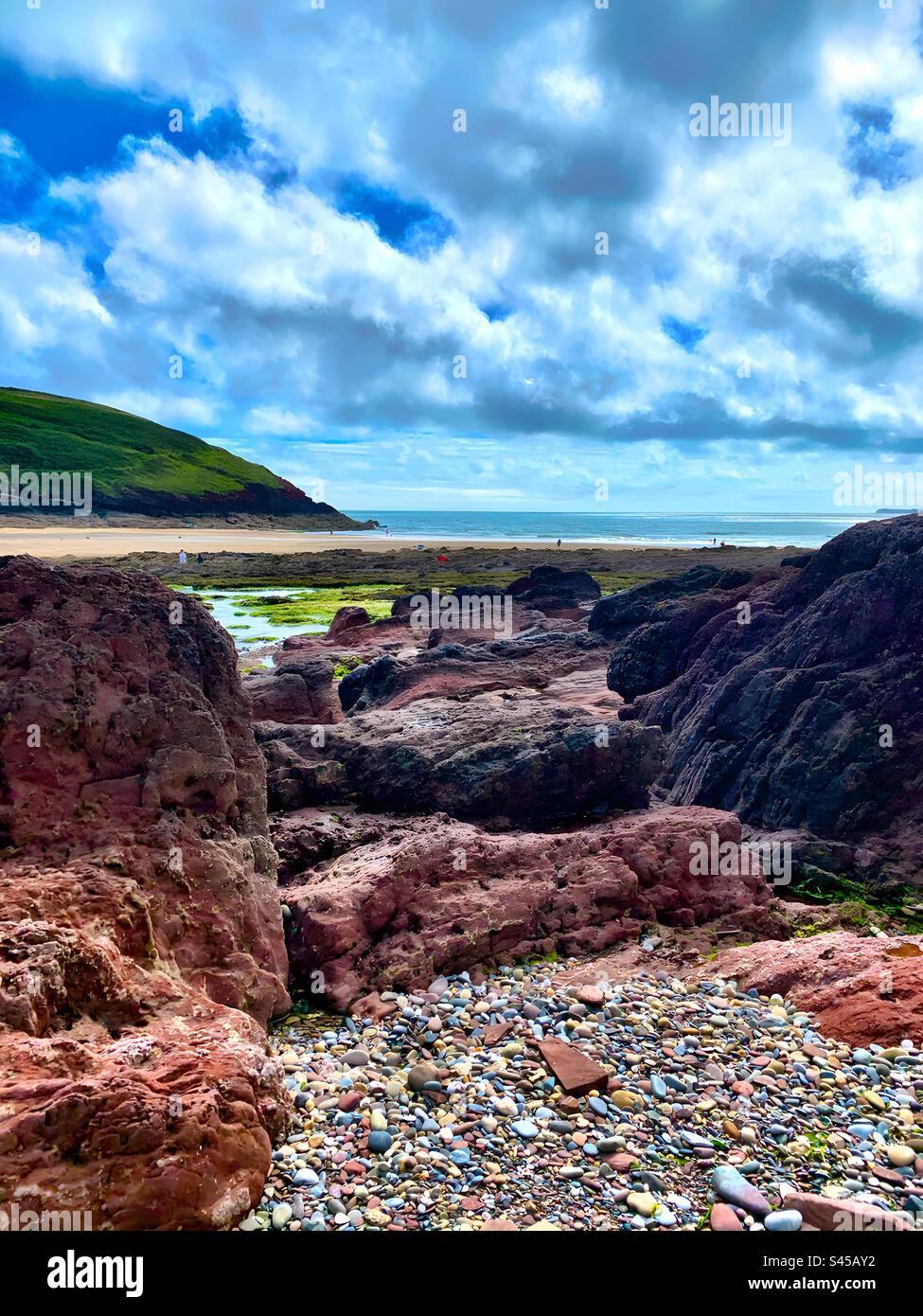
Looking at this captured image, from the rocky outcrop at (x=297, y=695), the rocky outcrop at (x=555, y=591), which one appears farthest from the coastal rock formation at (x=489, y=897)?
the rocky outcrop at (x=555, y=591)

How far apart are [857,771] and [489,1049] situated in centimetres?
892

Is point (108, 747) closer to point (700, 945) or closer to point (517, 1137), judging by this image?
point (517, 1137)

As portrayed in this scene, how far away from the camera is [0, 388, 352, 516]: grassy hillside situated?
149 meters

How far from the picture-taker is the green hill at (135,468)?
149 metres

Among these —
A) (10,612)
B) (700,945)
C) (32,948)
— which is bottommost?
(700,945)

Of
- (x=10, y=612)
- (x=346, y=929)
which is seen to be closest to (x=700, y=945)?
(x=346, y=929)

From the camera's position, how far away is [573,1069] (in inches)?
254

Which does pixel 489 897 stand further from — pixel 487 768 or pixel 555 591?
pixel 555 591

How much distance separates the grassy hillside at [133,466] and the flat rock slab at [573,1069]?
149 m

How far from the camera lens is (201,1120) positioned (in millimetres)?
4930

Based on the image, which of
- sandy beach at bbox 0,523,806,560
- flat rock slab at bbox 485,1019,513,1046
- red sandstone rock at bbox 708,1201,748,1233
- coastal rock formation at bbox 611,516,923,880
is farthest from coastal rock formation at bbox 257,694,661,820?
sandy beach at bbox 0,523,806,560

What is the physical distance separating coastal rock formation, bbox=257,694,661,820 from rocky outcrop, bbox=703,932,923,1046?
3.40m

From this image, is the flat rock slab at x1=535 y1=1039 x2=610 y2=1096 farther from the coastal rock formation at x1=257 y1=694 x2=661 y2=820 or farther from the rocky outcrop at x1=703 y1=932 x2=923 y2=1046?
the coastal rock formation at x1=257 y1=694 x2=661 y2=820
